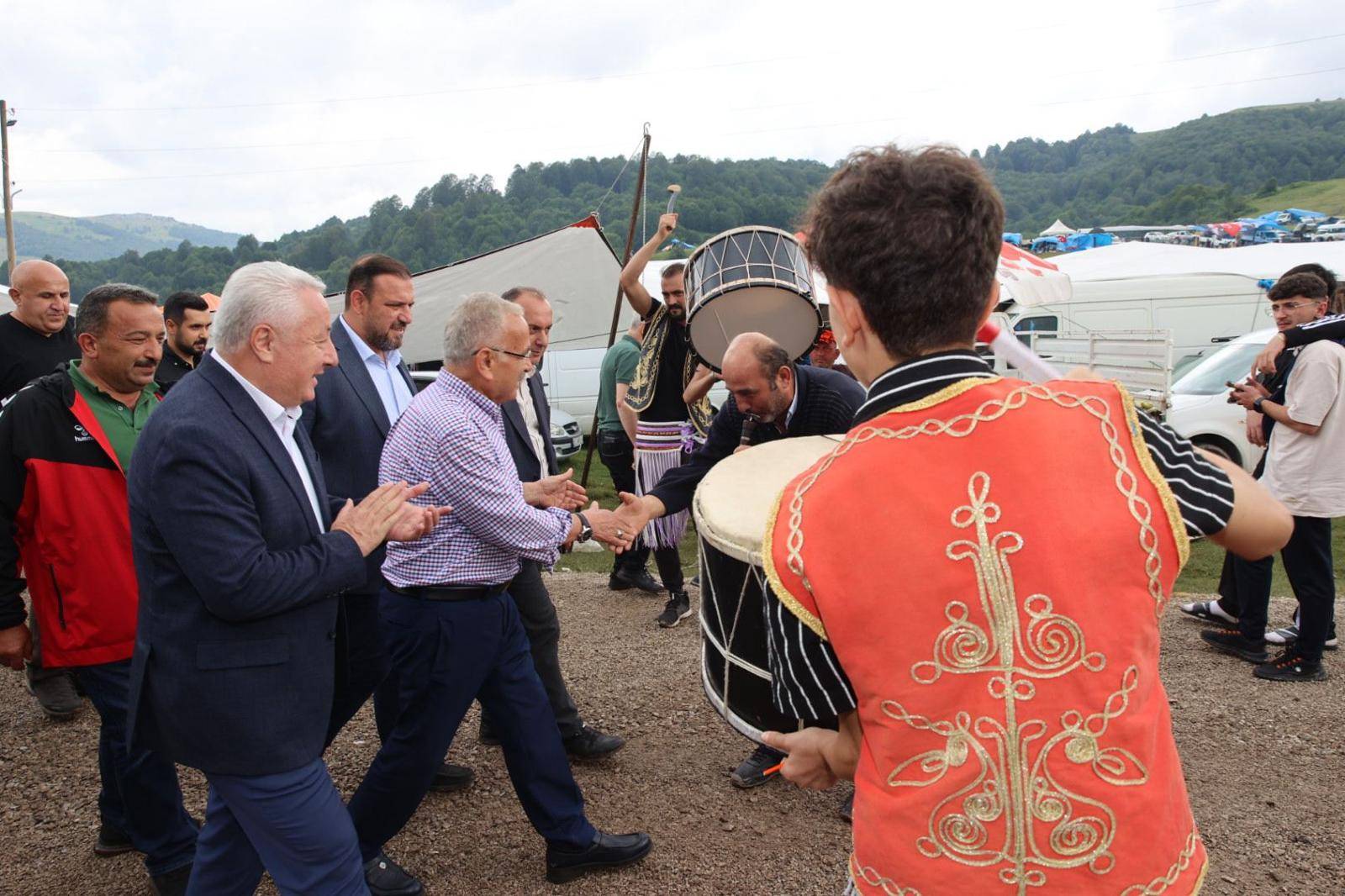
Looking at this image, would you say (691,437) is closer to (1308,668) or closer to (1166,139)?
(1308,668)

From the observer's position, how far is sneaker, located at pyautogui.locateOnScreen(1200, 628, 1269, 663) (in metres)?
5.43

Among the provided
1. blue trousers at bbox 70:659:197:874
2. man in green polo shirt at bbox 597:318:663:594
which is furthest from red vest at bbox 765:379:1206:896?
man in green polo shirt at bbox 597:318:663:594

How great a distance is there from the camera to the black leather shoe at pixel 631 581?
692 cm

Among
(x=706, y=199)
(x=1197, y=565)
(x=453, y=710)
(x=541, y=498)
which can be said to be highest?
(x=706, y=199)

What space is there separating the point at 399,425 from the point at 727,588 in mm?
1343

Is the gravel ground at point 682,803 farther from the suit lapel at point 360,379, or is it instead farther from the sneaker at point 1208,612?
the suit lapel at point 360,379

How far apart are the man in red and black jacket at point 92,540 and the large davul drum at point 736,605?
6.74 feet

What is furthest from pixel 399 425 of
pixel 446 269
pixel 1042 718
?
pixel 446 269

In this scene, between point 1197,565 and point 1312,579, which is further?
point 1197,565

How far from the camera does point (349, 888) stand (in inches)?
93.7

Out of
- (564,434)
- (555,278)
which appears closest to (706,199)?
(564,434)

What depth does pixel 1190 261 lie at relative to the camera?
18.2 meters

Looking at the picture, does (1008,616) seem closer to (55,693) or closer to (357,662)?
(357,662)

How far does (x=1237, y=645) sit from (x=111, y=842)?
595 centimetres
